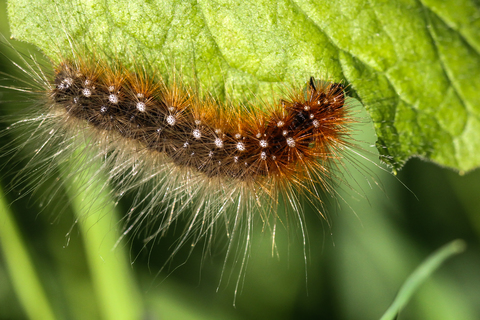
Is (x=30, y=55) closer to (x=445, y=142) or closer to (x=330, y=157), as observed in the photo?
(x=330, y=157)

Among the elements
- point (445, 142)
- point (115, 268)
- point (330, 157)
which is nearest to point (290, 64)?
point (330, 157)

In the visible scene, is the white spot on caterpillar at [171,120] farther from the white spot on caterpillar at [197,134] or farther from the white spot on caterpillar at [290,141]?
the white spot on caterpillar at [290,141]

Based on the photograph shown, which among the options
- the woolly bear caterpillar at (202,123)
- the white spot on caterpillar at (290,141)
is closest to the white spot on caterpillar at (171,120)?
the woolly bear caterpillar at (202,123)

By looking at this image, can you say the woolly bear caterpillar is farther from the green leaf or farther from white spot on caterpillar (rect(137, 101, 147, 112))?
the green leaf

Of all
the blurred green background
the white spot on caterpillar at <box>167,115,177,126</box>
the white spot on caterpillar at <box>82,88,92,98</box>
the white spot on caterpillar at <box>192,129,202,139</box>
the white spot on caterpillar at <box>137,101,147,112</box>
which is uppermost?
the white spot on caterpillar at <box>82,88,92,98</box>

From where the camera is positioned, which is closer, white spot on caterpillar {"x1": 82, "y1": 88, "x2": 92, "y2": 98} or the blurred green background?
white spot on caterpillar {"x1": 82, "y1": 88, "x2": 92, "y2": 98}

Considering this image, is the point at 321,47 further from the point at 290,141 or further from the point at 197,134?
the point at 197,134

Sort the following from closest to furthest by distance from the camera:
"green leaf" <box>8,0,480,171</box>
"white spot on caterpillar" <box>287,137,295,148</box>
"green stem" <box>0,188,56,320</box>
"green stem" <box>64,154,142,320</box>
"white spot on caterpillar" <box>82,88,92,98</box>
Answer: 1. "green leaf" <box>8,0,480,171</box>
2. "white spot on caterpillar" <box>287,137,295,148</box>
3. "white spot on caterpillar" <box>82,88,92,98</box>
4. "green stem" <box>64,154,142,320</box>
5. "green stem" <box>0,188,56,320</box>

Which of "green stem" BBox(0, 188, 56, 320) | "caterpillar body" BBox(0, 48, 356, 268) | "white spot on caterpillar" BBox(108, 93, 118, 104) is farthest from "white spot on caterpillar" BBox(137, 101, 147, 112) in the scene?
"green stem" BBox(0, 188, 56, 320)
